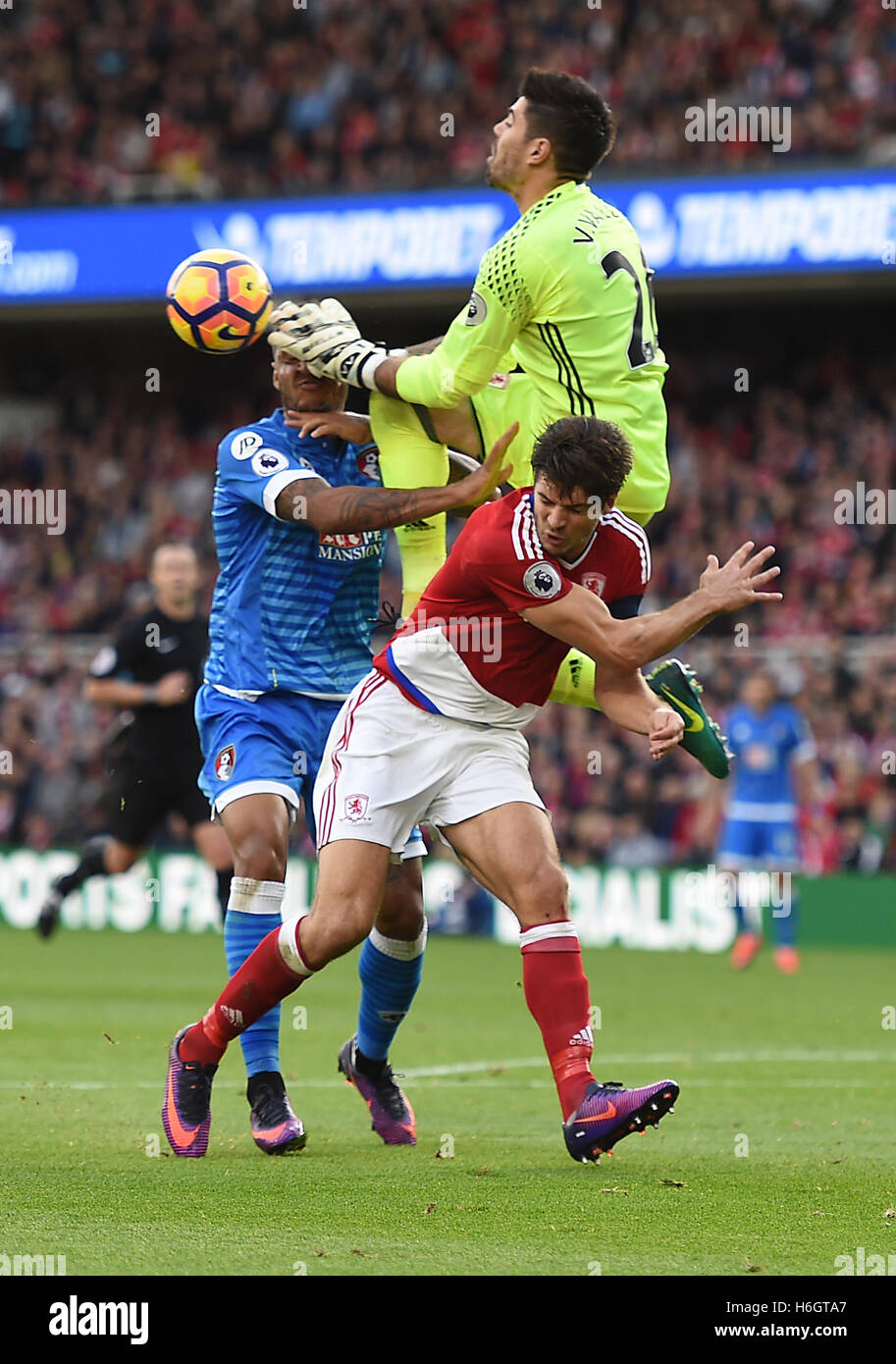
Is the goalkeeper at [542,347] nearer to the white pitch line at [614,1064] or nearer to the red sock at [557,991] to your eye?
the red sock at [557,991]

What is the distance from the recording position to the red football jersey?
569 centimetres

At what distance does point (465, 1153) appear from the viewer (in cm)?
618

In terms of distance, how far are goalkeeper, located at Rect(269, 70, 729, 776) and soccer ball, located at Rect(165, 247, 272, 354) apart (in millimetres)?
170

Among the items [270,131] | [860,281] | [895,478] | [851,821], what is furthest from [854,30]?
[851,821]

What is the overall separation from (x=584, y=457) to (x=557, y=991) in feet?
5.08

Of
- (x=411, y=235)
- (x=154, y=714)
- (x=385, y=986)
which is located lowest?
(x=385, y=986)

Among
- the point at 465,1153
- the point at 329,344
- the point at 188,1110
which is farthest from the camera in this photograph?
the point at 329,344

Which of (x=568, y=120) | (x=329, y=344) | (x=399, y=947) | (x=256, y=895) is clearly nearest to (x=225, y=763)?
(x=256, y=895)

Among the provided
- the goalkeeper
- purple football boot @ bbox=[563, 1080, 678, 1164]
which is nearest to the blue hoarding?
the goalkeeper

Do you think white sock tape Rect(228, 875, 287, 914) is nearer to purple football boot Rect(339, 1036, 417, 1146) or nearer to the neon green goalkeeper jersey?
purple football boot Rect(339, 1036, 417, 1146)

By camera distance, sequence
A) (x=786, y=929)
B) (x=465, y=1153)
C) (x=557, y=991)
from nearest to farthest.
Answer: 1. (x=557, y=991)
2. (x=465, y=1153)
3. (x=786, y=929)

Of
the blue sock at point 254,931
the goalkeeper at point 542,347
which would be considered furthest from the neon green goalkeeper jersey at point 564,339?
the blue sock at point 254,931

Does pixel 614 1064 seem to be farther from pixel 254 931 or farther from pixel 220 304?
pixel 220 304

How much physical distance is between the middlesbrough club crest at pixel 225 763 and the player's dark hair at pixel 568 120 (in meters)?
2.18
